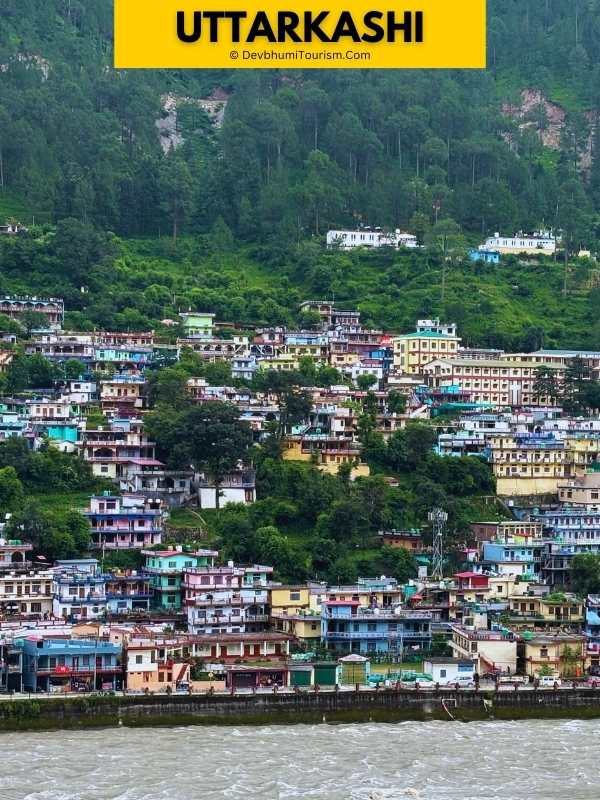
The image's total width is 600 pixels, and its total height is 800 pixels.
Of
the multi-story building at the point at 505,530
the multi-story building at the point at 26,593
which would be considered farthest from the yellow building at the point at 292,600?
the multi-story building at the point at 505,530

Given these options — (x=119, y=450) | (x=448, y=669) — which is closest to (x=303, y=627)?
(x=448, y=669)

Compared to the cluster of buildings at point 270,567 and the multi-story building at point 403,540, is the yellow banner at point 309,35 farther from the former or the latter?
the multi-story building at point 403,540

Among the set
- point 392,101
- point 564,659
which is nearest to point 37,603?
point 564,659

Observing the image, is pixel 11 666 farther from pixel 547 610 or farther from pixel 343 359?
pixel 343 359

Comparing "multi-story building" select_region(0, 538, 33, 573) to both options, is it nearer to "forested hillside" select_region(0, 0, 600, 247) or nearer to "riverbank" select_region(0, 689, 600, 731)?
"riverbank" select_region(0, 689, 600, 731)

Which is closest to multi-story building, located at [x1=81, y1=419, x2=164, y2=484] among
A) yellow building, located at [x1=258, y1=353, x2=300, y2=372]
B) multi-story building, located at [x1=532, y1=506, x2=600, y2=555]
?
yellow building, located at [x1=258, y1=353, x2=300, y2=372]

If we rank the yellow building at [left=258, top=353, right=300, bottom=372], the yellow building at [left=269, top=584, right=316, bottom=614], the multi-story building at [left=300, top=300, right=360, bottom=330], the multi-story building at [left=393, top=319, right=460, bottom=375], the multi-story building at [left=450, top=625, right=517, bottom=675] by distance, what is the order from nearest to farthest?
the multi-story building at [left=450, top=625, right=517, bottom=675] → the yellow building at [left=269, top=584, right=316, bottom=614] → the yellow building at [left=258, top=353, right=300, bottom=372] → the multi-story building at [left=393, top=319, right=460, bottom=375] → the multi-story building at [left=300, top=300, right=360, bottom=330]
